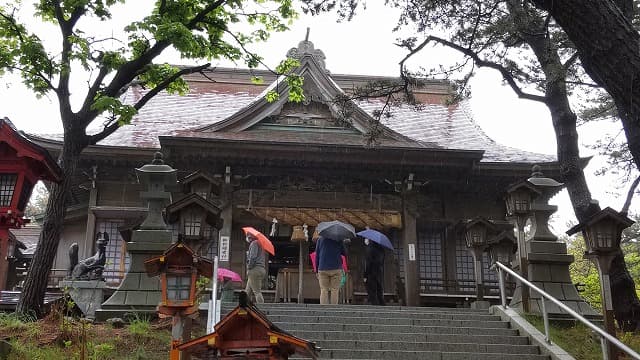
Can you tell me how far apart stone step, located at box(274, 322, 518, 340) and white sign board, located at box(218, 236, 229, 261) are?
517 cm

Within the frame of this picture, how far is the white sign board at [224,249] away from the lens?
48.3 feet

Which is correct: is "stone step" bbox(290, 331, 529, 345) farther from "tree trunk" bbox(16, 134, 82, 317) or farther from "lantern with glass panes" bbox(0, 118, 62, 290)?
"lantern with glass panes" bbox(0, 118, 62, 290)

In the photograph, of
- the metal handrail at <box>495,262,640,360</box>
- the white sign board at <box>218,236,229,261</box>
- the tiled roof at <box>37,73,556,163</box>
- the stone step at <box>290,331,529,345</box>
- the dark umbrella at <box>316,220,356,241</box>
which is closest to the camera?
the metal handrail at <box>495,262,640,360</box>

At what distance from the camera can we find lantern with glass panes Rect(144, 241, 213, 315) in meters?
6.71

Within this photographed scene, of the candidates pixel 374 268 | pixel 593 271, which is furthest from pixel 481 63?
pixel 593 271

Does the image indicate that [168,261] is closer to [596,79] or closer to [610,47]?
[596,79]

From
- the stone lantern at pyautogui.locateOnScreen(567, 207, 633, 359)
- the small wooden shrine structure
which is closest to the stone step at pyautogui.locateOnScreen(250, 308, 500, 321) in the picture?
the stone lantern at pyautogui.locateOnScreen(567, 207, 633, 359)

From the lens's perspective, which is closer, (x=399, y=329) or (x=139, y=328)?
(x=139, y=328)

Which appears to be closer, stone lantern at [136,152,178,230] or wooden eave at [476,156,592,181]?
stone lantern at [136,152,178,230]

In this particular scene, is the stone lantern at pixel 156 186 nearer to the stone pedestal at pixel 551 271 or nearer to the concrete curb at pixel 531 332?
the concrete curb at pixel 531 332

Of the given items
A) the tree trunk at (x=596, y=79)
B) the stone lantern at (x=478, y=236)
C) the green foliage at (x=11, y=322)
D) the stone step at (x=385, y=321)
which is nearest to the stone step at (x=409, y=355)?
the stone step at (x=385, y=321)

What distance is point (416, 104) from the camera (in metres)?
11.2

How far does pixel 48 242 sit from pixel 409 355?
6.18 metres

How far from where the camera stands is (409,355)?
872 centimetres
